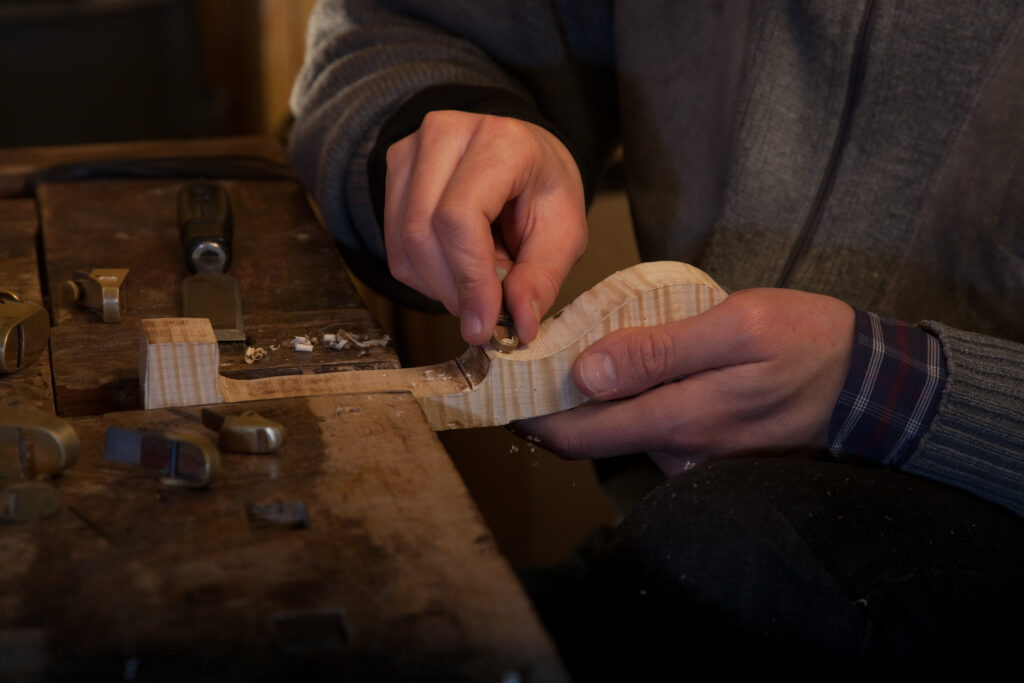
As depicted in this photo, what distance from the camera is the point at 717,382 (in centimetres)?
78

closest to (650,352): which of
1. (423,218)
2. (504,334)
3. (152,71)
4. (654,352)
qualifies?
(654,352)

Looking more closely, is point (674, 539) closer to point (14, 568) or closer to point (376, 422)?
point (376, 422)

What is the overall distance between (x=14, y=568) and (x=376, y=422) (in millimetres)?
242

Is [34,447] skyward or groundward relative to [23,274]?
skyward

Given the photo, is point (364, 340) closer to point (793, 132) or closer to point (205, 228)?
point (205, 228)

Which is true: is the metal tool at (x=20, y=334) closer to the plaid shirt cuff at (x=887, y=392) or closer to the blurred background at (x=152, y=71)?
the plaid shirt cuff at (x=887, y=392)

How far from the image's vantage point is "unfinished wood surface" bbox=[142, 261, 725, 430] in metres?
0.76

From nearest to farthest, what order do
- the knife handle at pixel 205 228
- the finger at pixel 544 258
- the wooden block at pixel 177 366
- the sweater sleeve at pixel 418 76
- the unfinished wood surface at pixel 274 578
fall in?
the unfinished wood surface at pixel 274 578 < the wooden block at pixel 177 366 < the finger at pixel 544 258 < the knife handle at pixel 205 228 < the sweater sleeve at pixel 418 76

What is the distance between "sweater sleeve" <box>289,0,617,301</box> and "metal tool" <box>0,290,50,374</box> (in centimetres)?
41

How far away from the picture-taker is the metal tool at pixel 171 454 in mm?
581

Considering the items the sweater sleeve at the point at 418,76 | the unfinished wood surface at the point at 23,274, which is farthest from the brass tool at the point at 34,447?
the sweater sleeve at the point at 418,76

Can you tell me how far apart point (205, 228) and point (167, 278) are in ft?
0.21

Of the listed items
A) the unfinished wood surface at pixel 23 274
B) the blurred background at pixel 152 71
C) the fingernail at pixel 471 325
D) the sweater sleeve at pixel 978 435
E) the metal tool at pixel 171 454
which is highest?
the metal tool at pixel 171 454

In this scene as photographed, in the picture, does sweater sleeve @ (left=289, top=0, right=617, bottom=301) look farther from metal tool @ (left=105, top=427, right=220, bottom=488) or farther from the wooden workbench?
metal tool @ (left=105, top=427, right=220, bottom=488)
